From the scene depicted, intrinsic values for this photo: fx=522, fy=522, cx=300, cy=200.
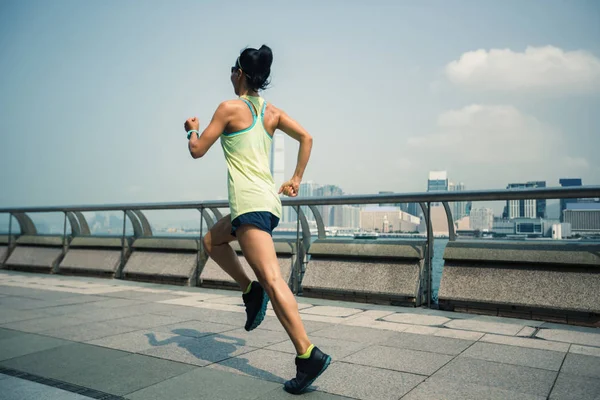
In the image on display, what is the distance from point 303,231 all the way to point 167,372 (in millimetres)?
3849

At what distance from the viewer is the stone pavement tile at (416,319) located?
15.3 ft

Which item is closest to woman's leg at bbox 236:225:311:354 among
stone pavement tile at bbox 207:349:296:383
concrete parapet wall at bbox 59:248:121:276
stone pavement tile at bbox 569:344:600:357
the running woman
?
the running woman

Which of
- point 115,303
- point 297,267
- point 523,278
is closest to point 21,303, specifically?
point 115,303

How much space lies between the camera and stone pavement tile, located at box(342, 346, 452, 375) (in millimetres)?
3098

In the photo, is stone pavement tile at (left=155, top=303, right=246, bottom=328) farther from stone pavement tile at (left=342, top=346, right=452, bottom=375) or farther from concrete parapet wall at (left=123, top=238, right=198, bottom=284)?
concrete parapet wall at (left=123, top=238, right=198, bottom=284)

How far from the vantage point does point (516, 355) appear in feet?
11.3

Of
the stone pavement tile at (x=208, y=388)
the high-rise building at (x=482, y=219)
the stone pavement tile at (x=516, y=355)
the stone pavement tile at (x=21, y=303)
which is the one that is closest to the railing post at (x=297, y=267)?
the high-rise building at (x=482, y=219)

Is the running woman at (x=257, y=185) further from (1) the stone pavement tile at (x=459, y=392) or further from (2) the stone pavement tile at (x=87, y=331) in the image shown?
(2) the stone pavement tile at (x=87, y=331)

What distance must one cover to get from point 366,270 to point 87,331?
3013mm

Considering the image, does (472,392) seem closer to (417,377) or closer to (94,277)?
(417,377)

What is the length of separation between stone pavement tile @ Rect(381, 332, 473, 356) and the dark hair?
2074mm

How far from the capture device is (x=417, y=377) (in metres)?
2.90

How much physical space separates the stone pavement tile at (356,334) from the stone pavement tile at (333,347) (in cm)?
12

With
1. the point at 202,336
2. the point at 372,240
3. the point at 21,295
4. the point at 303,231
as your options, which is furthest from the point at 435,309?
the point at 21,295
